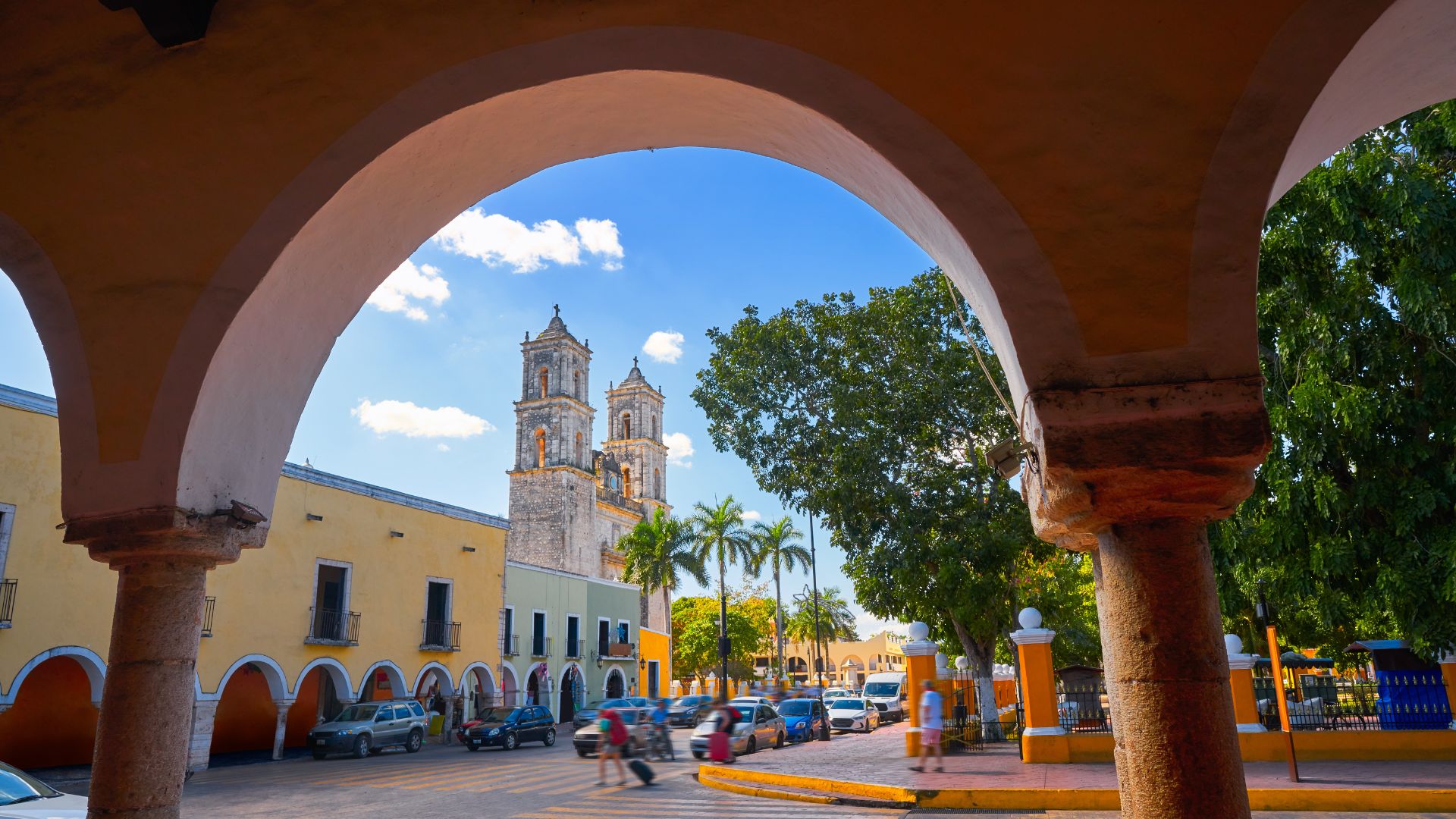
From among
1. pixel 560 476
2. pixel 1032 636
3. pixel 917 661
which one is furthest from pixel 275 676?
pixel 560 476

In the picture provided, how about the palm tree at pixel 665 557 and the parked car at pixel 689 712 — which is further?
the palm tree at pixel 665 557

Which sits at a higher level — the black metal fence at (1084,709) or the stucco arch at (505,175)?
the stucco arch at (505,175)

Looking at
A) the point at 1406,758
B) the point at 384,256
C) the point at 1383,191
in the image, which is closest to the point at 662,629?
the point at 1406,758

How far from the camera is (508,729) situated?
1880cm

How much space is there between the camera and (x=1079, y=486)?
7.63 ft

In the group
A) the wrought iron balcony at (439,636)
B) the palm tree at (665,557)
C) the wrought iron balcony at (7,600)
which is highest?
the palm tree at (665,557)

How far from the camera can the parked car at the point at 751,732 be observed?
49.0 ft

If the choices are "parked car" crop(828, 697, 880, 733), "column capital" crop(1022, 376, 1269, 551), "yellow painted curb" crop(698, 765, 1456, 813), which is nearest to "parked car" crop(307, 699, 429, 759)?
"parked car" crop(828, 697, 880, 733)

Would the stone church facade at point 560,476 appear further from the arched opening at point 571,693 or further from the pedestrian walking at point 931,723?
the pedestrian walking at point 931,723

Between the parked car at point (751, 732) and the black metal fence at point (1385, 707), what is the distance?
786 centimetres

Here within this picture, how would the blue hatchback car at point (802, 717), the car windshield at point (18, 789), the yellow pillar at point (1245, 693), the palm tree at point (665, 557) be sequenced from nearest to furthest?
the car windshield at point (18, 789) < the yellow pillar at point (1245, 693) < the blue hatchback car at point (802, 717) < the palm tree at point (665, 557)

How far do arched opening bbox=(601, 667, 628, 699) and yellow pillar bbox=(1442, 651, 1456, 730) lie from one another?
23.8m

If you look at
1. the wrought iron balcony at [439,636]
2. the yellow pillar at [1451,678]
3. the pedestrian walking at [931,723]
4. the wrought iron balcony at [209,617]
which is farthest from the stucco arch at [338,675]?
the yellow pillar at [1451,678]

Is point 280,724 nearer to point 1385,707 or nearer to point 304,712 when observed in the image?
point 304,712
